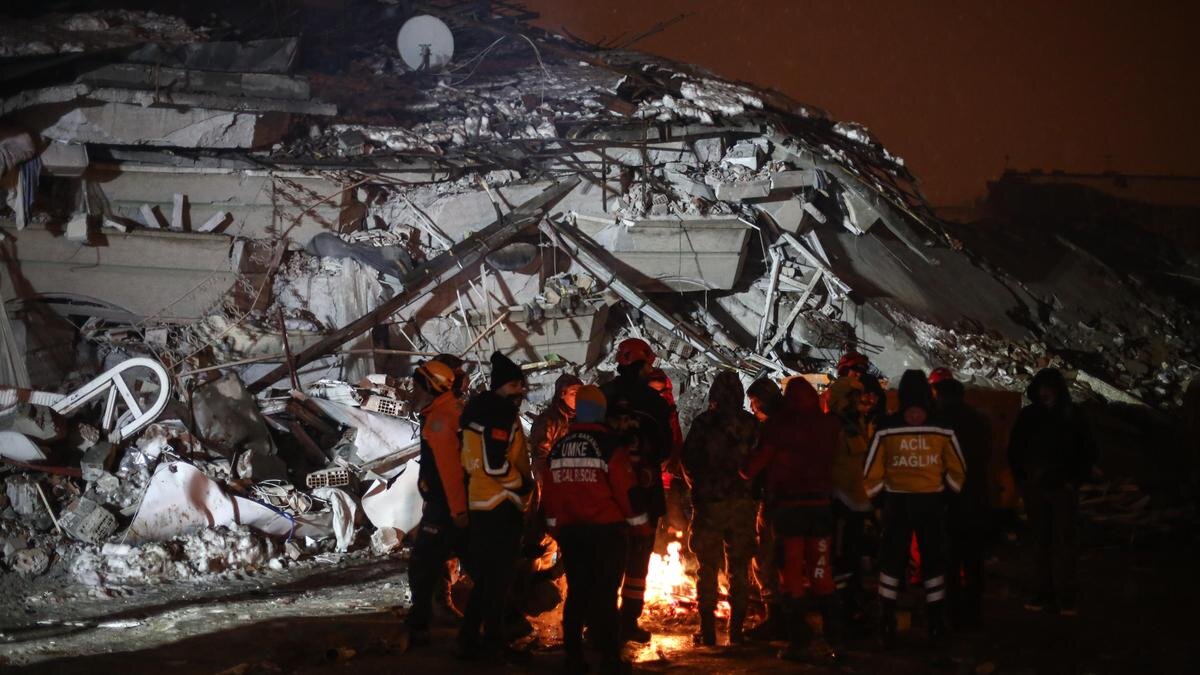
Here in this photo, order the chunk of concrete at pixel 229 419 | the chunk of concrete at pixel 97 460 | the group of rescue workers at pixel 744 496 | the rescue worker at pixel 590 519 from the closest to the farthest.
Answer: the rescue worker at pixel 590 519 < the group of rescue workers at pixel 744 496 < the chunk of concrete at pixel 97 460 < the chunk of concrete at pixel 229 419

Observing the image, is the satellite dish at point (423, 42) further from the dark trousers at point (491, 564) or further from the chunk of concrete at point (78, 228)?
the dark trousers at point (491, 564)

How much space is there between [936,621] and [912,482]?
39.2 inches

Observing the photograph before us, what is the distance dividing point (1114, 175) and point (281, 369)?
26.8 m

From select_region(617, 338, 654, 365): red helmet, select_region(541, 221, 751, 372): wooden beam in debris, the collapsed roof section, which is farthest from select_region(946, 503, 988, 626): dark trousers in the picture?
the collapsed roof section

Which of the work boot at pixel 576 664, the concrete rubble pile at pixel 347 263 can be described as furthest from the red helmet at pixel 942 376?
the concrete rubble pile at pixel 347 263

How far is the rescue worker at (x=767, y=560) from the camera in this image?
6.41 metres

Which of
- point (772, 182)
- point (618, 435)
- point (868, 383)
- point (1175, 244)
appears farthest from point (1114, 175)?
point (618, 435)

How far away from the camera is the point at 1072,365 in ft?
50.3

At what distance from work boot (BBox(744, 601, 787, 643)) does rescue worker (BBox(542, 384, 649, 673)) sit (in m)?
1.52

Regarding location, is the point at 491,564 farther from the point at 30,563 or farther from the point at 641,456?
the point at 30,563

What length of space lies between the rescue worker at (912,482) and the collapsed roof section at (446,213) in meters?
6.80

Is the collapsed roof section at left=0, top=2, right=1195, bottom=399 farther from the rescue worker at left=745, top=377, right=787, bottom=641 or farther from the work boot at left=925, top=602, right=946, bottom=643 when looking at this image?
the work boot at left=925, top=602, right=946, bottom=643

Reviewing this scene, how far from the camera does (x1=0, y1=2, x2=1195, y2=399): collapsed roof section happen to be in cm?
1141

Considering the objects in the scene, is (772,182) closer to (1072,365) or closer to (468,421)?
(1072,365)
